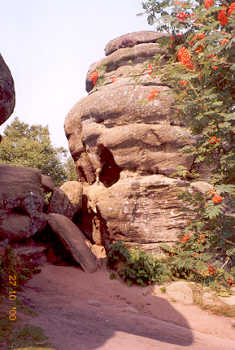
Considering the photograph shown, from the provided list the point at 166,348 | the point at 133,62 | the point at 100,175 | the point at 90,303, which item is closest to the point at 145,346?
the point at 166,348

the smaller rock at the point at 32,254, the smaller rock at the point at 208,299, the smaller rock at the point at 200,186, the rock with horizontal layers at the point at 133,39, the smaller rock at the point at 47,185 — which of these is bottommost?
the smaller rock at the point at 208,299

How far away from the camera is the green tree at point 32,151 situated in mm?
16438

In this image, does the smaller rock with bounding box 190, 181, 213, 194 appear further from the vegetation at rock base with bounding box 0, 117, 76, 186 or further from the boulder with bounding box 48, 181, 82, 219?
the vegetation at rock base with bounding box 0, 117, 76, 186

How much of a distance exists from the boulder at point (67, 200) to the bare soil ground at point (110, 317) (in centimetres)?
367

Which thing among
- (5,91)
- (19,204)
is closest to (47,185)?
(19,204)

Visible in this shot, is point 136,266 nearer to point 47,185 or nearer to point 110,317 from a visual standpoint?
point 110,317

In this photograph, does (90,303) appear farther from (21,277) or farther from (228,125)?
(228,125)

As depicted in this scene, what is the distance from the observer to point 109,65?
543 inches

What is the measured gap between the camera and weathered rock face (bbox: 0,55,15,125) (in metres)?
5.36

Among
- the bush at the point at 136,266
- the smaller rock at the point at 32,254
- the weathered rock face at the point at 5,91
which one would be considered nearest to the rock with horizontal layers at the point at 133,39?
the weathered rock face at the point at 5,91

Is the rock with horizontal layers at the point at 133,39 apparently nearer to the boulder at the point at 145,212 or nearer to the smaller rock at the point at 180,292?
the boulder at the point at 145,212

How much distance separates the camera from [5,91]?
5406mm

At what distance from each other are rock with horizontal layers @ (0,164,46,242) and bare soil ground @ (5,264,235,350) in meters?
1.63

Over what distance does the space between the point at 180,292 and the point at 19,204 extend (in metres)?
6.12
